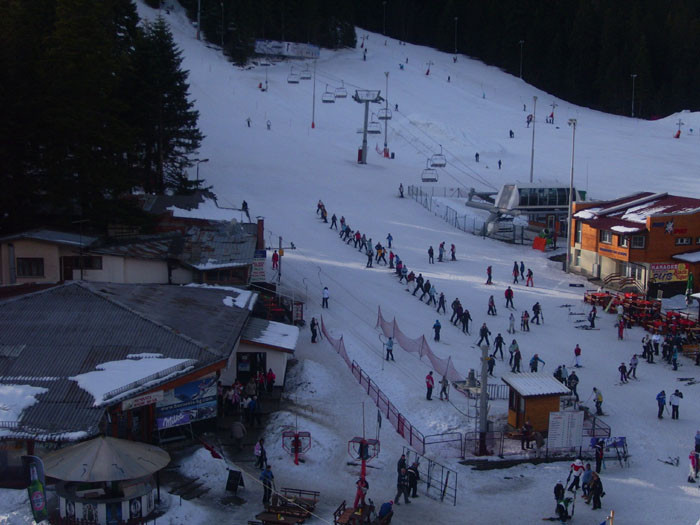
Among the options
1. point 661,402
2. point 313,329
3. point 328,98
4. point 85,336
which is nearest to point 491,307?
point 313,329

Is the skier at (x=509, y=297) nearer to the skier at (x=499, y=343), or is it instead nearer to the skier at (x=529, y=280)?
the skier at (x=529, y=280)

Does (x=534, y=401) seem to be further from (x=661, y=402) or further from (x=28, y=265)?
(x=28, y=265)

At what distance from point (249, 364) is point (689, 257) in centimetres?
2343

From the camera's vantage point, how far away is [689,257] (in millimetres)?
41969

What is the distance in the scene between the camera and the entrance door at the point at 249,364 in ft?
92.2

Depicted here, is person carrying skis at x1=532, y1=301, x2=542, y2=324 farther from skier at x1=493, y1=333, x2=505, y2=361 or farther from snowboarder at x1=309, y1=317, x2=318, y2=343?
snowboarder at x1=309, y1=317, x2=318, y2=343

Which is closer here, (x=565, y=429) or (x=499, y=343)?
(x=565, y=429)

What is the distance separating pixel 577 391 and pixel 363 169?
39.5 m

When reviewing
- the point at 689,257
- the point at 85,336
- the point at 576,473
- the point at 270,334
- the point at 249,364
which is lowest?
the point at 576,473

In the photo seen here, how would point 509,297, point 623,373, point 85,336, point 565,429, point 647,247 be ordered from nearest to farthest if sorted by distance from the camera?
point 85,336 → point 565,429 → point 623,373 → point 509,297 → point 647,247

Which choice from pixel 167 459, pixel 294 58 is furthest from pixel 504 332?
pixel 294 58

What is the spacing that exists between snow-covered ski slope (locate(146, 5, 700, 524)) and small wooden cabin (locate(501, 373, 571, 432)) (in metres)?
1.68

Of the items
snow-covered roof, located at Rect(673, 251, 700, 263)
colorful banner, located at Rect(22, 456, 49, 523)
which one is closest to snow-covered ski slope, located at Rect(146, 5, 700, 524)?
colorful banner, located at Rect(22, 456, 49, 523)

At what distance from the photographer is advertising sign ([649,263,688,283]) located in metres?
41.7
